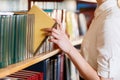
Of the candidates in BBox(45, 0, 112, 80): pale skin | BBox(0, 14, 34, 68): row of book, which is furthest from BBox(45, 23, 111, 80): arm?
BBox(0, 14, 34, 68): row of book

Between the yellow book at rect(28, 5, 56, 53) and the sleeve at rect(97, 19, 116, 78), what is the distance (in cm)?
23

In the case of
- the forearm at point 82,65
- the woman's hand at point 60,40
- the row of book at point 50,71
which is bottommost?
the row of book at point 50,71

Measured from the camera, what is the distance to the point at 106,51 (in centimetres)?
109

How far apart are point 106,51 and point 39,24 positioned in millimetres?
323

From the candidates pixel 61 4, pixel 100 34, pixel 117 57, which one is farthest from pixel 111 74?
pixel 61 4

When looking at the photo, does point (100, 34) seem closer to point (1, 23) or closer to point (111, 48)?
point (111, 48)

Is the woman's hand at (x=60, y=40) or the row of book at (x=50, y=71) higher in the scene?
the woman's hand at (x=60, y=40)

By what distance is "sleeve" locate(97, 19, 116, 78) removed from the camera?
1076 millimetres

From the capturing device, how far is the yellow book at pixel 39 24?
3.56 feet

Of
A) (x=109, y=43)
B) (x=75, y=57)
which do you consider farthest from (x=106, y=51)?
A: (x=75, y=57)

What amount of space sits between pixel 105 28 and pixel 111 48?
96 millimetres

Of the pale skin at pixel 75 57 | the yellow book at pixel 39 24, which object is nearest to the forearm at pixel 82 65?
the pale skin at pixel 75 57

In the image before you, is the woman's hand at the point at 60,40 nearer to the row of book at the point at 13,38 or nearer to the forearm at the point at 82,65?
the forearm at the point at 82,65

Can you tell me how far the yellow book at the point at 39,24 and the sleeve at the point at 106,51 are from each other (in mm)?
234
